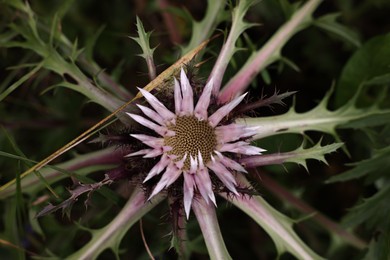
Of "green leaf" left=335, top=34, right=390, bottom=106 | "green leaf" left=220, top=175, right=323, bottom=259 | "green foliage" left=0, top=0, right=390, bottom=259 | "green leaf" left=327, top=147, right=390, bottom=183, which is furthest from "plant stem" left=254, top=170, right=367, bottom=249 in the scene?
"green leaf" left=220, top=175, right=323, bottom=259

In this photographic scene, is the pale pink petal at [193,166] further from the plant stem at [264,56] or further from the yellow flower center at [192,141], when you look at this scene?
the plant stem at [264,56]

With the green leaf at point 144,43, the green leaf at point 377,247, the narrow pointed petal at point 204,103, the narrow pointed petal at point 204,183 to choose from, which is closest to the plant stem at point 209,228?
the narrow pointed petal at point 204,183

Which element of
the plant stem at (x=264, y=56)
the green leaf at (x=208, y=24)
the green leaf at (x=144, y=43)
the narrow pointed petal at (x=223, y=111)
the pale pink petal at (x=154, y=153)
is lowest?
the pale pink petal at (x=154, y=153)

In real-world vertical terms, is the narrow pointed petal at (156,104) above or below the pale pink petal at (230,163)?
above

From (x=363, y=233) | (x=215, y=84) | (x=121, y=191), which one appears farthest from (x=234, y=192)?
(x=363, y=233)

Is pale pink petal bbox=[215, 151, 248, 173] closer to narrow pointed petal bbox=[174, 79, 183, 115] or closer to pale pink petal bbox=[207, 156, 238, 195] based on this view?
pale pink petal bbox=[207, 156, 238, 195]

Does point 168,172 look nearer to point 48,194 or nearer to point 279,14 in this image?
point 48,194

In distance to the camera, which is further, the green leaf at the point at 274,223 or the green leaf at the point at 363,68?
the green leaf at the point at 363,68

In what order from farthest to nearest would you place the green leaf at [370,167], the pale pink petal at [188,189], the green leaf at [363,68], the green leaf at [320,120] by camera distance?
1. the green leaf at [363,68]
2. the green leaf at [370,167]
3. the green leaf at [320,120]
4. the pale pink petal at [188,189]
